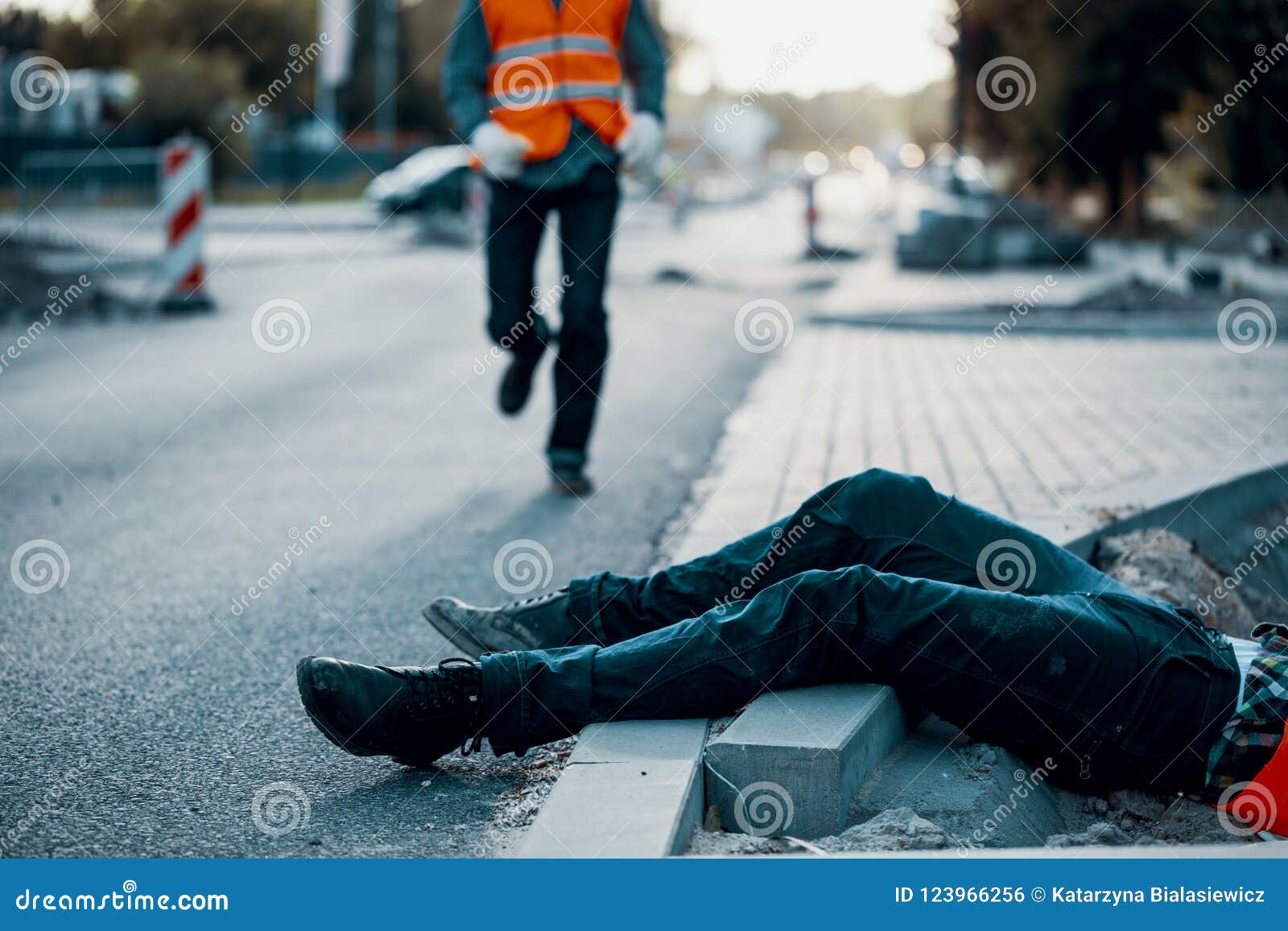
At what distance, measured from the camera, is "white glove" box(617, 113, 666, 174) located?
5.96 meters

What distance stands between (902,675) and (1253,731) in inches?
26.0

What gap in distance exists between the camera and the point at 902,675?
9.98ft

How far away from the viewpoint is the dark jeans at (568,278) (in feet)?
19.4

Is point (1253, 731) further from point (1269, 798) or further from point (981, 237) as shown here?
point (981, 237)

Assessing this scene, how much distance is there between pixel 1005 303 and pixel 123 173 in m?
9.02

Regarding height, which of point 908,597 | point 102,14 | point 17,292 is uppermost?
point 102,14

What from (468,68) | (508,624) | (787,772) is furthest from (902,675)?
(468,68)

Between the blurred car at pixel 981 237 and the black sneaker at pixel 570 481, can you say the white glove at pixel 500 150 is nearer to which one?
the black sneaker at pixel 570 481

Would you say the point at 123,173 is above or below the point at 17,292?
above
